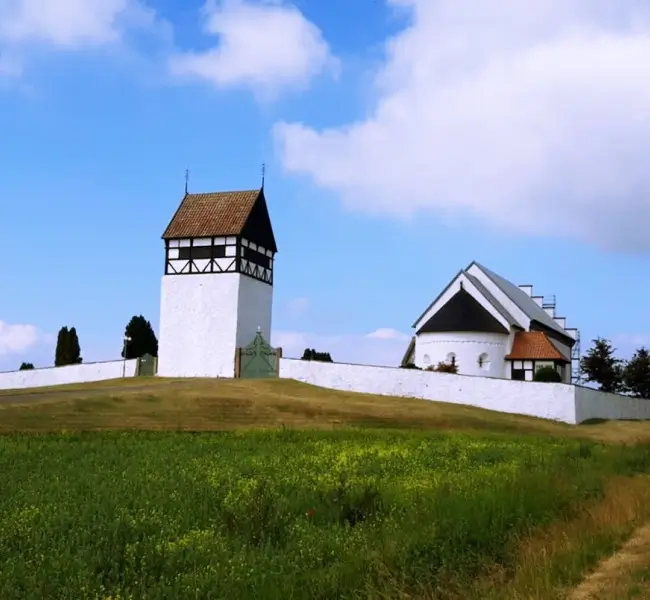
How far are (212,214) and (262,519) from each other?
36.4 meters

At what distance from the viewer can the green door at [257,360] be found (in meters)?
40.0

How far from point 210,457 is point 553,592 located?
9.52 m

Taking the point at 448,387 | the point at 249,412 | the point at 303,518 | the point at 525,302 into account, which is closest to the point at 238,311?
the point at 448,387

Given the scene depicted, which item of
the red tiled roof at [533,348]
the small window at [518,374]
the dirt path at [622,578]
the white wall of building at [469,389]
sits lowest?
the dirt path at [622,578]

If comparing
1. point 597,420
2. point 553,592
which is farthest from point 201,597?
point 597,420

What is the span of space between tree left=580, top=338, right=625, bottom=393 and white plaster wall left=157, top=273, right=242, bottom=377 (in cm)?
2606

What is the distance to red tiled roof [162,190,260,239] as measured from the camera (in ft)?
140

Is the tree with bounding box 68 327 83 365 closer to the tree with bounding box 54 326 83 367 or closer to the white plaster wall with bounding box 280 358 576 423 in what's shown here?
the tree with bounding box 54 326 83 367

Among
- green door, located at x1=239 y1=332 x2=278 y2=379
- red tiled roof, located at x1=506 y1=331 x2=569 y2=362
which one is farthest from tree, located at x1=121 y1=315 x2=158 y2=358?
red tiled roof, located at x1=506 y1=331 x2=569 y2=362

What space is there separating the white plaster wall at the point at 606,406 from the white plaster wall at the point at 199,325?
17613 millimetres

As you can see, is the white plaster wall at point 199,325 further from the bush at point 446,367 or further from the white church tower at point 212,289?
the bush at point 446,367

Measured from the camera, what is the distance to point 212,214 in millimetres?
43938

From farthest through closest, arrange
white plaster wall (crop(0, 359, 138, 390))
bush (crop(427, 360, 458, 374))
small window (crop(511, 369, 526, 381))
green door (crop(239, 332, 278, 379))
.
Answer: small window (crop(511, 369, 526, 381))
white plaster wall (crop(0, 359, 138, 390))
bush (crop(427, 360, 458, 374))
green door (crop(239, 332, 278, 379))

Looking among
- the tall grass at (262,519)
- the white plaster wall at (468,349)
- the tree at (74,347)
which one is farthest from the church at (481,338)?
the tall grass at (262,519)
